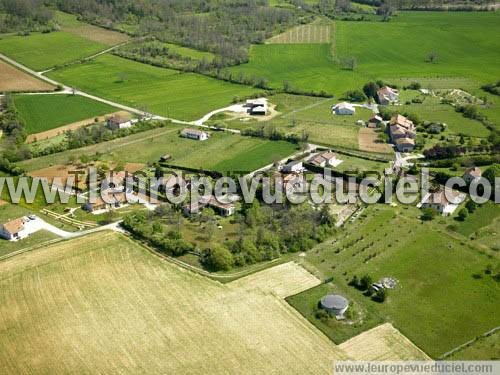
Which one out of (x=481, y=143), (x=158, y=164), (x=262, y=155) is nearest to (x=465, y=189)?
(x=481, y=143)

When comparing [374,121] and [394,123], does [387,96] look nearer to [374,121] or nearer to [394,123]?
[374,121]

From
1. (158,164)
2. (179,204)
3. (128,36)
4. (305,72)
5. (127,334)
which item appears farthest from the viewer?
(128,36)

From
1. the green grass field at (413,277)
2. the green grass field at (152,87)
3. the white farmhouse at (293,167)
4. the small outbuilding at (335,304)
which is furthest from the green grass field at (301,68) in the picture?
the small outbuilding at (335,304)

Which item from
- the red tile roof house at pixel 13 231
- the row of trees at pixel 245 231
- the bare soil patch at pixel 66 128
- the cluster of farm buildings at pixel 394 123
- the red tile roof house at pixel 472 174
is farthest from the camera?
the bare soil patch at pixel 66 128

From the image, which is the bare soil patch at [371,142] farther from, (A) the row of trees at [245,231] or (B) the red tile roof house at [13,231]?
(B) the red tile roof house at [13,231]

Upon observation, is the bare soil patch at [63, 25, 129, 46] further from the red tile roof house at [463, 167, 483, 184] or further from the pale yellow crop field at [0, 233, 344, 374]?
the pale yellow crop field at [0, 233, 344, 374]

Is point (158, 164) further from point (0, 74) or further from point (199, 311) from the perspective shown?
point (0, 74)

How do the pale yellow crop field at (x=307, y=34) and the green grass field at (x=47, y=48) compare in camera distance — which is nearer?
the green grass field at (x=47, y=48)

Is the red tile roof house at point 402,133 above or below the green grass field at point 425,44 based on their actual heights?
below
